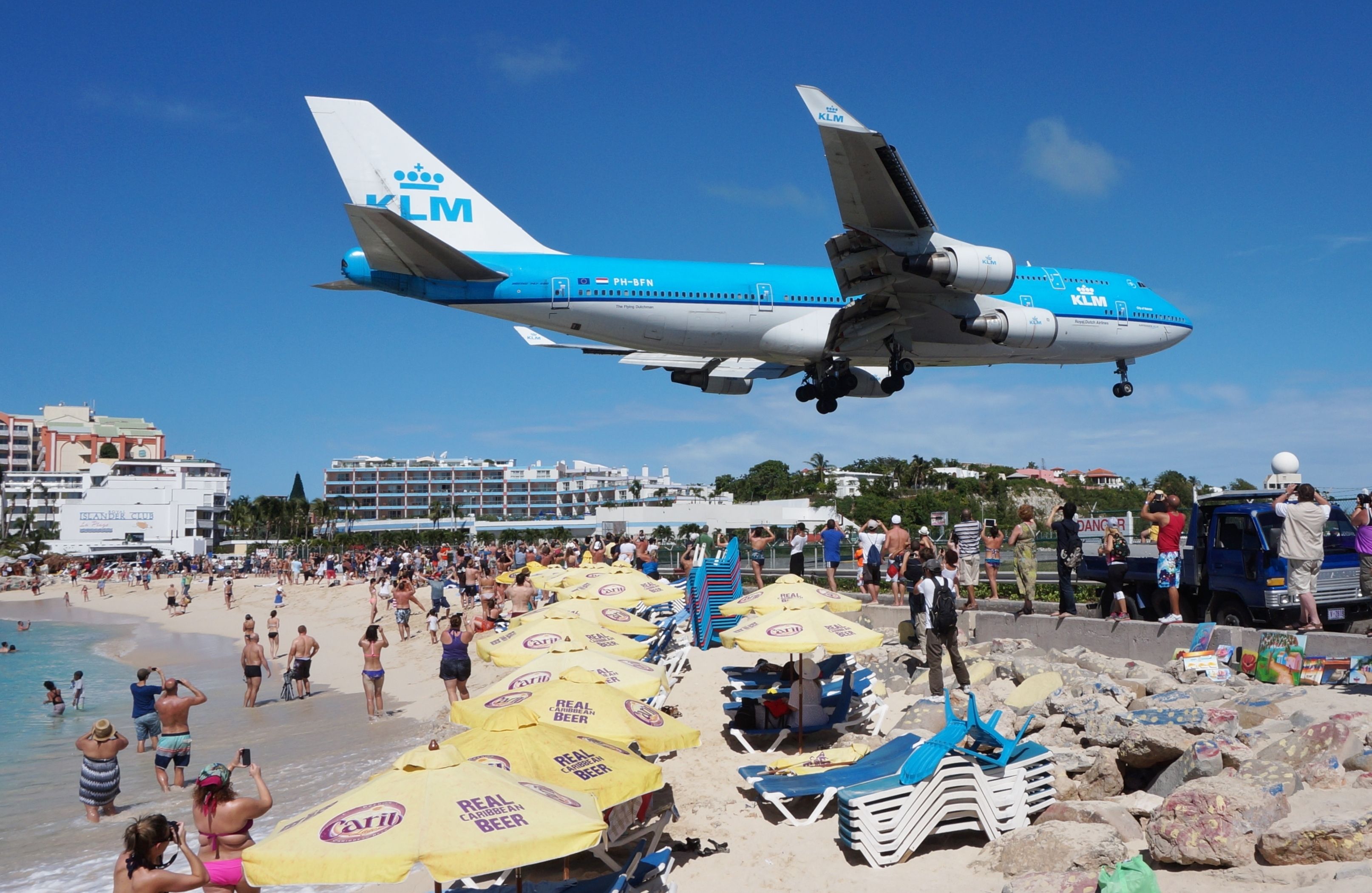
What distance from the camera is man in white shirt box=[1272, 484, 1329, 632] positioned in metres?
10.9

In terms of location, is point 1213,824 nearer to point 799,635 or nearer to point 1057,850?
point 1057,850

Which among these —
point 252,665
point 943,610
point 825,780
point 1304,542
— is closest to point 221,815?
point 825,780

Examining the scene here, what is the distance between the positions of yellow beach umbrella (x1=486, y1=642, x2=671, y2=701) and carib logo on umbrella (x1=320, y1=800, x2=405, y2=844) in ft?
12.7

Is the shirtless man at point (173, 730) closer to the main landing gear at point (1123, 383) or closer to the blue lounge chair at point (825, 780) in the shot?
the blue lounge chair at point (825, 780)

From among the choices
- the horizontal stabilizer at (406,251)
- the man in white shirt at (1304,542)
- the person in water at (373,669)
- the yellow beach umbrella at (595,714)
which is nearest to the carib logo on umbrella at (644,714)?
the yellow beach umbrella at (595,714)

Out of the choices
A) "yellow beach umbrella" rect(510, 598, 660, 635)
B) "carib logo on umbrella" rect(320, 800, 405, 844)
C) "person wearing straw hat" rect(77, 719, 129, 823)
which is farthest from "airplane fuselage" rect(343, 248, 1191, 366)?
"carib logo on umbrella" rect(320, 800, 405, 844)

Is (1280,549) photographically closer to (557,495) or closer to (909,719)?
(909,719)

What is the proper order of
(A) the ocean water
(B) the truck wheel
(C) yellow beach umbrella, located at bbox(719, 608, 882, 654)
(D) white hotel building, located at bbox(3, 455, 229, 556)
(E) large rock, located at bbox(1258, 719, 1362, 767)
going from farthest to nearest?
(D) white hotel building, located at bbox(3, 455, 229, 556), (B) the truck wheel, (A) the ocean water, (C) yellow beach umbrella, located at bbox(719, 608, 882, 654), (E) large rock, located at bbox(1258, 719, 1362, 767)

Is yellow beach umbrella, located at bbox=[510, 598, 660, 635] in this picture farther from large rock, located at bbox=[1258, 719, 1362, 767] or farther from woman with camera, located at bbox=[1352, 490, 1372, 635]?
woman with camera, located at bbox=[1352, 490, 1372, 635]

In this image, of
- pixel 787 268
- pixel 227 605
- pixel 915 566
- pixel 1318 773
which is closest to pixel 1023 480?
pixel 227 605

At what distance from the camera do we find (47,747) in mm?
17047

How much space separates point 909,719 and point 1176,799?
4438 mm

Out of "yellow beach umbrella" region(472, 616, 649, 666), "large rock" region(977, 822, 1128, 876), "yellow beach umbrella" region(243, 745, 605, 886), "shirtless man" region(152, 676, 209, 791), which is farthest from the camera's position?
"shirtless man" region(152, 676, 209, 791)

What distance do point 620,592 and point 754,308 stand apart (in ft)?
23.3
